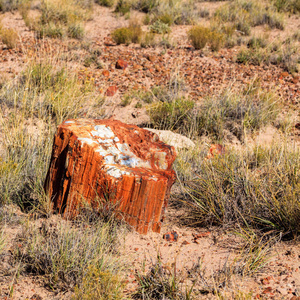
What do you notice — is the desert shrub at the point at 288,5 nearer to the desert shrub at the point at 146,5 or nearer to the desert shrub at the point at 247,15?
the desert shrub at the point at 247,15

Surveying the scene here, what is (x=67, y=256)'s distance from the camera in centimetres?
255

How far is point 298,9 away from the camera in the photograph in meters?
11.3

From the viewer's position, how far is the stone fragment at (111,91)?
267 inches

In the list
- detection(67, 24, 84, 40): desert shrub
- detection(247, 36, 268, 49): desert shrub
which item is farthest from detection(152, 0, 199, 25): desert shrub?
detection(67, 24, 84, 40): desert shrub

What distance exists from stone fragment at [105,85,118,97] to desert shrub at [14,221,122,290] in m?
4.30

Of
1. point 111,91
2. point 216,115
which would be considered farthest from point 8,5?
point 216,115

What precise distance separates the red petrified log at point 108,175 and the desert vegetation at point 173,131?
12 centimetres

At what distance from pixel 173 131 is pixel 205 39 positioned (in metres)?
3.79

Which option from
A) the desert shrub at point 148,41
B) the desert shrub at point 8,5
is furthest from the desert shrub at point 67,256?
the desert shrub at point 8,5

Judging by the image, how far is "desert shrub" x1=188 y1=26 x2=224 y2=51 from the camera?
8.61 metres

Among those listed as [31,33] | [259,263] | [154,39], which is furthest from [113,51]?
[259,263]

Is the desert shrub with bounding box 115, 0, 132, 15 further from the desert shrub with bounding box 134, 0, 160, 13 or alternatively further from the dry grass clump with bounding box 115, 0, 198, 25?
the desert shrub with bounding box 134, 0, 160, 13

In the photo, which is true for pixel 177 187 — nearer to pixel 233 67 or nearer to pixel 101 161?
pixel 101 161

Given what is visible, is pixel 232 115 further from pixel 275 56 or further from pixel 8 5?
pixel 8 5
